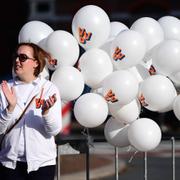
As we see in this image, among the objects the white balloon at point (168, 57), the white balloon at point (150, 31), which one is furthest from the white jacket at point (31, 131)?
the white balloon at point (150, 31)

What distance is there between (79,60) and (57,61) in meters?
0.21

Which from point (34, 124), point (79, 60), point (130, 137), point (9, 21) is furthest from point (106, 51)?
point (9, 21)

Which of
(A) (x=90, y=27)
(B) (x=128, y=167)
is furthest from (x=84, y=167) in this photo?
(A) (x=90, y=27)

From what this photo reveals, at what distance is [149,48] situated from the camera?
5.04m

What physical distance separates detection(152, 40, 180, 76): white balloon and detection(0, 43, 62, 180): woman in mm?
1153

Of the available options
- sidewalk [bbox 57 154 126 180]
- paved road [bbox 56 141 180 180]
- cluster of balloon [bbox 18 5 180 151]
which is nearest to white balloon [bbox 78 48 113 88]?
cluster of balloon [bbox 18 5 180 151]

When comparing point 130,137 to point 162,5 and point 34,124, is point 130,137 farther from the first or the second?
point 162,5

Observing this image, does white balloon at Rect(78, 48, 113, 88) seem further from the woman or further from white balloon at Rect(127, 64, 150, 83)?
the woman

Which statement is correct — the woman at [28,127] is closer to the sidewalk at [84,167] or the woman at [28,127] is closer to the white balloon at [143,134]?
the white balloon at [143,134]

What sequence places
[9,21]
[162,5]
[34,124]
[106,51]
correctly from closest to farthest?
[34,124], [106,51], [162,5], [9,21]

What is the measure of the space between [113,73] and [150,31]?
55 cm

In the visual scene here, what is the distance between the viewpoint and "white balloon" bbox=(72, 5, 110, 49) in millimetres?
4812

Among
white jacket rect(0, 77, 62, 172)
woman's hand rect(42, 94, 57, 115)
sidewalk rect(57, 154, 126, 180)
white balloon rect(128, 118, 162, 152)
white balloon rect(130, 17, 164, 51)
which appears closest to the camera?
woman's hand rect(42, 94, 57, 115)

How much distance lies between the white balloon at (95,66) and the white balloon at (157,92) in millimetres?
305
